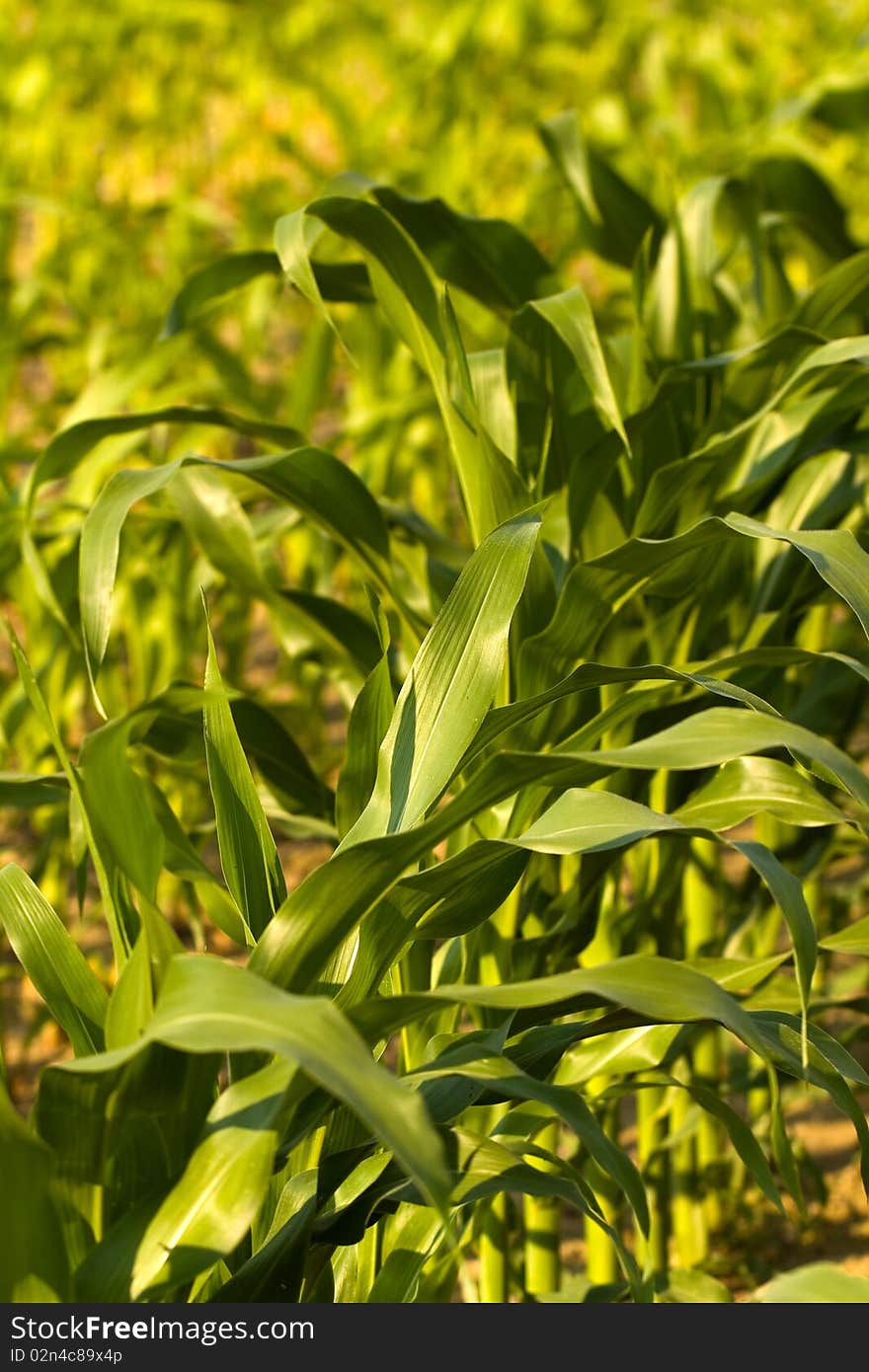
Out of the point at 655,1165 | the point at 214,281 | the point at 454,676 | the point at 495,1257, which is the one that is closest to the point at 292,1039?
the point at 454,676

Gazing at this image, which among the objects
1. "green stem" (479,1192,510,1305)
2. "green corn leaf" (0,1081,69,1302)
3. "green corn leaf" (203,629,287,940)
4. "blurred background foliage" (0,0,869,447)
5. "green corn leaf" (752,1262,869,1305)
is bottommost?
"green corn leaf" (752,1262,869,1305)

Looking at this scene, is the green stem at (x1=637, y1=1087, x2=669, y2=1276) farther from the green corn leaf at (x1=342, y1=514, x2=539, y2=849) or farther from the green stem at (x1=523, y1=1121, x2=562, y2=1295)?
the green corn leaf at (x1=342, y1=514, x2=539, y2=849)

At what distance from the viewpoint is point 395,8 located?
482 cm

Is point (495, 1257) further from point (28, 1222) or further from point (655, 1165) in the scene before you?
point (28, 1222)

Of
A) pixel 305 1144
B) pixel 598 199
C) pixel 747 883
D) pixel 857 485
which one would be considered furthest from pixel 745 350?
pixel 305 1144

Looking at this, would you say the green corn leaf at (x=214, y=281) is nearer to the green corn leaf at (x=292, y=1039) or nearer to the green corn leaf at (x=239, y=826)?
the green corn leaf at (x=239, y=826)

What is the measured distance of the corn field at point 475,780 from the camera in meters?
0.64

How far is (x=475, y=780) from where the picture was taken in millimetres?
669

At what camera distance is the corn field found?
2.10ft

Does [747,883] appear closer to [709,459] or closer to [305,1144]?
[709,459]

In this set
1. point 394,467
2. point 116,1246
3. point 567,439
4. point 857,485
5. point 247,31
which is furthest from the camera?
point 247,31

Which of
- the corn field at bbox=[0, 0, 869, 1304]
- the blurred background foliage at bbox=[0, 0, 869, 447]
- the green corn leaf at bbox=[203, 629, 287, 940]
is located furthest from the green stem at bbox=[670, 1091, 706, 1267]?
the blurred background foliage at bbox=[0, 0, 869, 447]

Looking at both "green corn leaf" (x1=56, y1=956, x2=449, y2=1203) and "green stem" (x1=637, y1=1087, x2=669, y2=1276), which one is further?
"green stem" (x1=637, y1=1087, x2=669, y2=1276)

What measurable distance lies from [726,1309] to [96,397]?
3.40 ft
